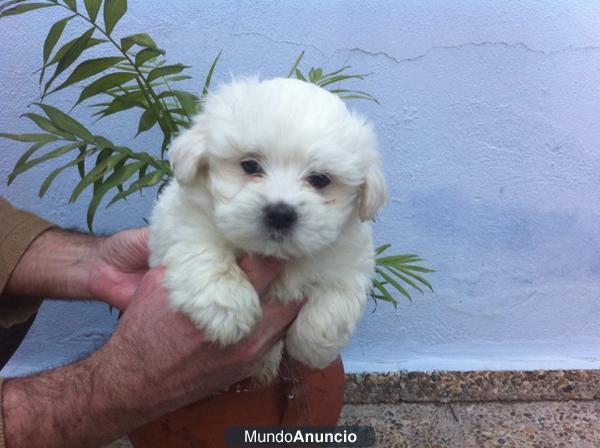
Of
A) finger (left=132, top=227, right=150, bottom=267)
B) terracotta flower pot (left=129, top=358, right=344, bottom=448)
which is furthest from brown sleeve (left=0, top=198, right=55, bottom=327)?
terracotta flower pot (left=129, top=358, right=344, bottom=448)

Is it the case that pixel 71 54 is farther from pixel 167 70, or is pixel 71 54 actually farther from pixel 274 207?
pixel 274 207

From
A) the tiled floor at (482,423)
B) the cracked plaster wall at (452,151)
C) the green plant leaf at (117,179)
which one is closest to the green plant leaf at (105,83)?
the green plant leaf at (117,179)

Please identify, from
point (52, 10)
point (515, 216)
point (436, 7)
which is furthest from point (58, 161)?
point (515, 216)

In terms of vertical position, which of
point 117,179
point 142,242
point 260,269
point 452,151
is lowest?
point 260,269

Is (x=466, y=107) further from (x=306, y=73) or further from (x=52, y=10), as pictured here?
(x=52, y=10)

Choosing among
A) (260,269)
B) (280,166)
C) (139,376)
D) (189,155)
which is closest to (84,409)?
(139,376)

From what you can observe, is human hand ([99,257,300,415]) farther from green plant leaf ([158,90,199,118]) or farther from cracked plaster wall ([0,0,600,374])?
Result: cracked plaster wall ([0,0,600,374])

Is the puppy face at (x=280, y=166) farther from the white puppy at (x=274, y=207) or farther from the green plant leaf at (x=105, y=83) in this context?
the green plant leaf at (x=105, y=83)
